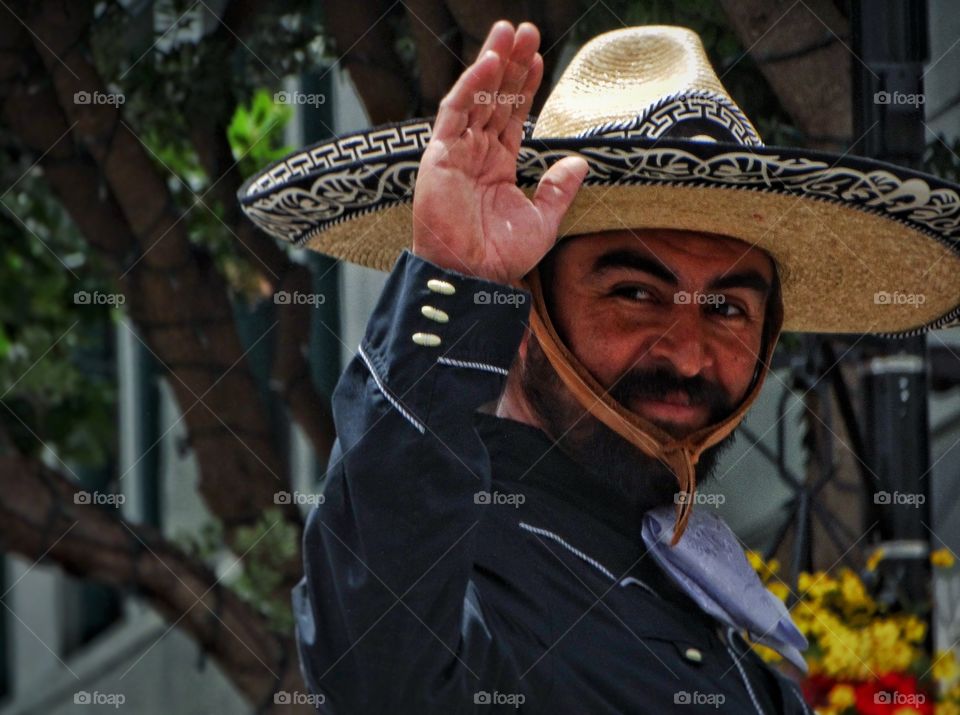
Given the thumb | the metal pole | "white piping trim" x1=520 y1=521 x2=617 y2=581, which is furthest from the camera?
the metal pole

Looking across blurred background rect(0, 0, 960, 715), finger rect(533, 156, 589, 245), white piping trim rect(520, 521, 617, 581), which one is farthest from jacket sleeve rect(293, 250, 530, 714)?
blurred background rect(0, 0, 960, 715)

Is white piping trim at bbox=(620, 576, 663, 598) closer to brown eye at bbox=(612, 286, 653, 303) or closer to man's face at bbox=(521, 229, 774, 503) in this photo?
man's face at bbox=(521, 229, 774, 503)

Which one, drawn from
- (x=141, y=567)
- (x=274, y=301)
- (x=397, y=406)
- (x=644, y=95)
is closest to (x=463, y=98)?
(x=397, y=406)

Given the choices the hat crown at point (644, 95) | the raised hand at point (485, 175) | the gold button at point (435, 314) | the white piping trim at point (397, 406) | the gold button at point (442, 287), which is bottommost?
the white piping trim at point (397, 406)

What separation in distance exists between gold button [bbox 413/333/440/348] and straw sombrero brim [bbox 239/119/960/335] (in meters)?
0.55

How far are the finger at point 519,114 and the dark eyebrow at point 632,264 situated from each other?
69 centimetres

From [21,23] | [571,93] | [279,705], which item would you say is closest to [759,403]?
[279,705]

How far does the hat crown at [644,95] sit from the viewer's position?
8.64ft

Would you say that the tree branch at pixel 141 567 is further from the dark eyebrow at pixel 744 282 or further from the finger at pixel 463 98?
the finger at pixel 463 98

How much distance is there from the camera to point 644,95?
8.89 feet

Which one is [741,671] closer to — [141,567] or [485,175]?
[485,175]

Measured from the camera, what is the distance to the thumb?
2000 millimetres

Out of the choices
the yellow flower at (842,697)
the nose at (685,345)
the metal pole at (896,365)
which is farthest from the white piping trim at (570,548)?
the metal pole at (896,365)

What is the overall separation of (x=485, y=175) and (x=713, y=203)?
2.56 ft
